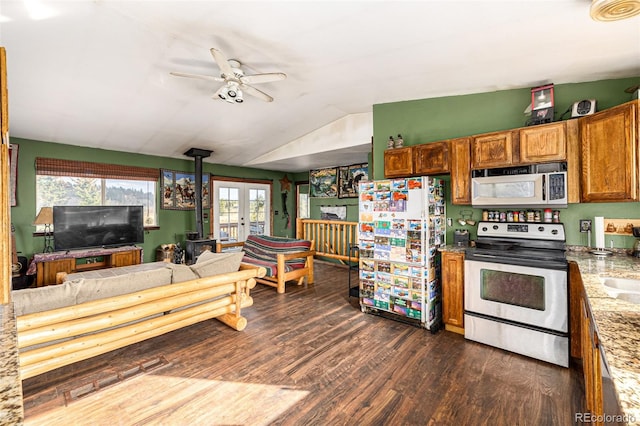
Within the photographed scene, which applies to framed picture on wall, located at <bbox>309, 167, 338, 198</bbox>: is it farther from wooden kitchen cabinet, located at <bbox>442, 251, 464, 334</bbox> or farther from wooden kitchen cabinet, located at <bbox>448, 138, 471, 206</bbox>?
wooden kitchen cabinet, located at <bbox>442, 251, 464, 334</bbox>

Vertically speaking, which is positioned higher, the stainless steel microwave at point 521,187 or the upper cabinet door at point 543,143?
the upper cabinet door at point 543,143

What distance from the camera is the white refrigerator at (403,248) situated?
325 cm

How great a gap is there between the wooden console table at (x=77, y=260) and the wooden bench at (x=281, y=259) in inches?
83.5

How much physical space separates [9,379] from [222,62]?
245 cm

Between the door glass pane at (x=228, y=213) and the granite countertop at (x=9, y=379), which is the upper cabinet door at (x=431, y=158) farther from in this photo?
the door glass pane at (x=228, y=213)

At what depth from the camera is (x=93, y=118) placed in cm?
412

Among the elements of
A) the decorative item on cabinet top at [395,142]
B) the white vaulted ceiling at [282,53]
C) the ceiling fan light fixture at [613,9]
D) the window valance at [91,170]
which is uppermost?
the white vaulted ceiling at [282,53]

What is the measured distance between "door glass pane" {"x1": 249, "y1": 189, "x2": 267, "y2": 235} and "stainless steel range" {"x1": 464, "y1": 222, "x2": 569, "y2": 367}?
19.0 ft

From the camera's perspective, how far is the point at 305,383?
228cm

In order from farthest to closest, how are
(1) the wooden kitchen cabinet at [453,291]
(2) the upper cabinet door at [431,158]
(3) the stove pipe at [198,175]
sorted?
(3) the stove pipe at [198,175]
(2) the upper cabinet door at [431,158]
(1) the wooden kitchen cabinet at [453,291]

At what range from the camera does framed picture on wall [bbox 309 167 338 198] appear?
23.9 feet

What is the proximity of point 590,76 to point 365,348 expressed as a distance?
3.36 metres

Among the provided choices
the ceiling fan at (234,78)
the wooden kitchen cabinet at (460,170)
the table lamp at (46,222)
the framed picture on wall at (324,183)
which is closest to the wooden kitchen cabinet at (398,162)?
the wooden kitchen cabinet at (460,170)

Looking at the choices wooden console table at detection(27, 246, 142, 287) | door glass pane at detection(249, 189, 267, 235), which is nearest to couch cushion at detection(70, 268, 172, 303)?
wooden console table at detection(27, 246, 142, 287)
